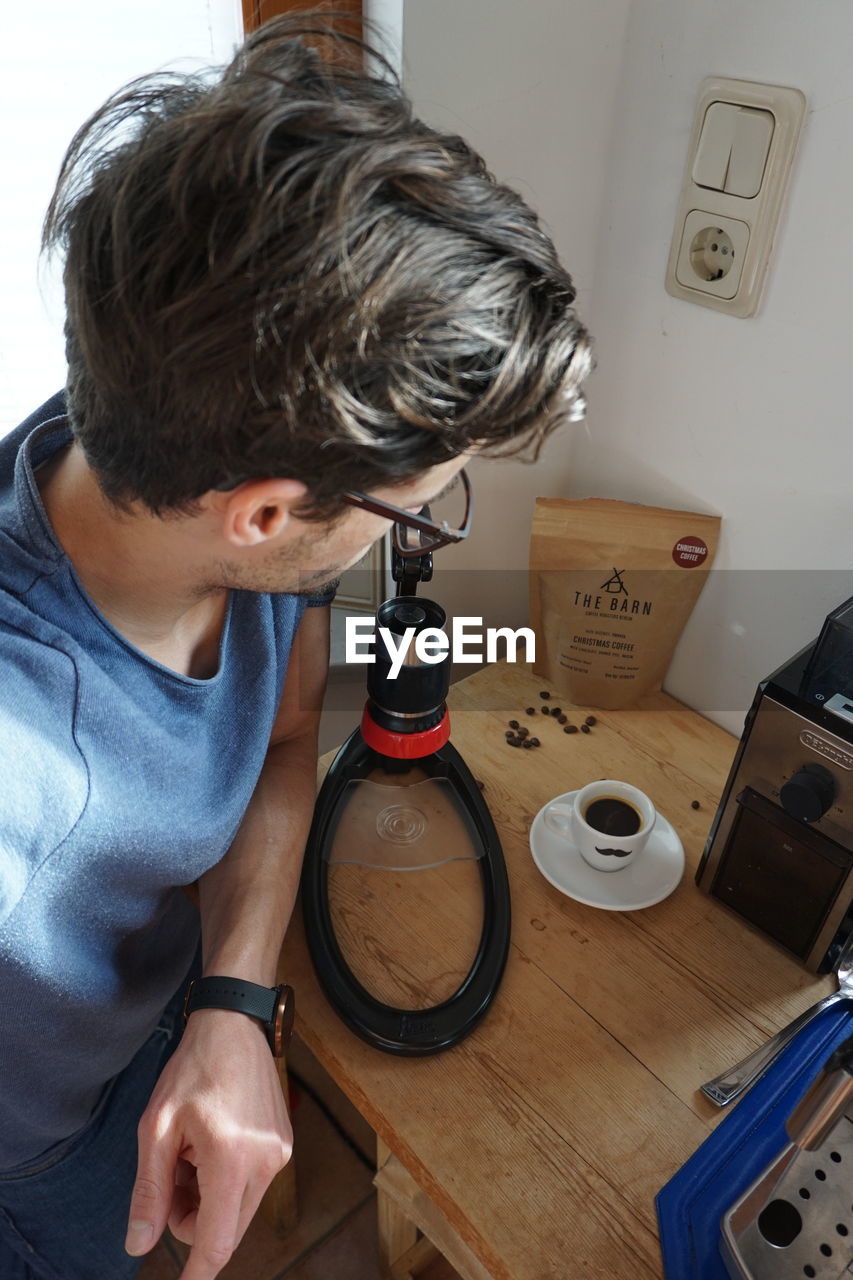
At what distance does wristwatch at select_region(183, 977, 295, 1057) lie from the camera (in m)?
0.75

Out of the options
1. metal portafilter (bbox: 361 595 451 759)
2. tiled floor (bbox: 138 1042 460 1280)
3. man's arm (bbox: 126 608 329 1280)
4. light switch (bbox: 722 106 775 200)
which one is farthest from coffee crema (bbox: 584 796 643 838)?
tiled floor (bbox: 138 1042 460 1280)

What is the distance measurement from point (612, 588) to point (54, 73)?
2.32 ft

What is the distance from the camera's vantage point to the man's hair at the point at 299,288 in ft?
1.60

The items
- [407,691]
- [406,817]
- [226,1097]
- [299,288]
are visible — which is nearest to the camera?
[299,288]

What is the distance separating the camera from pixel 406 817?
0.93m

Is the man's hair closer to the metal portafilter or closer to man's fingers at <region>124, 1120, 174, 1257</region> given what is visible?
the metal portafilter

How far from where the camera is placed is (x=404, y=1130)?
718 mm

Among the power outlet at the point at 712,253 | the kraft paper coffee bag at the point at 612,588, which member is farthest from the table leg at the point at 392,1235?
the power outlet at the point at 712,253

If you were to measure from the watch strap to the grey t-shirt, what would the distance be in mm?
71

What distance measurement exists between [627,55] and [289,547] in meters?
0.64

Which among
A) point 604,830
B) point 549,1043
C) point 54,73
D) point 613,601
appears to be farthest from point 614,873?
point 54,73

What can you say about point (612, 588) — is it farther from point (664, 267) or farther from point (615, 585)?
point (664, 267)

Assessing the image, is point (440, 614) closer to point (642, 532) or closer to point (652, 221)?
point (642, 532)

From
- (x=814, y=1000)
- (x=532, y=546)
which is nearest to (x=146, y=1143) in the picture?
(x=814, y=1000)
